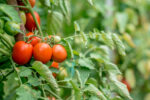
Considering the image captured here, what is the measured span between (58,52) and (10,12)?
19 cm

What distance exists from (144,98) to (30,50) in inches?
58.5

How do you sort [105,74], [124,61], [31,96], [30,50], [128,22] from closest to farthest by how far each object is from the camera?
[31,96] < [30,50] < [105,74] < [124,61] < [128,22]

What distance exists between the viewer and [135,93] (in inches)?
85.0

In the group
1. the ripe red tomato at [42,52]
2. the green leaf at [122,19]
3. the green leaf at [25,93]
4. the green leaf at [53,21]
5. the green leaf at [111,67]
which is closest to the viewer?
the green leaf at [25,93]

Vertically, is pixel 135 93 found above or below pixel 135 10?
below

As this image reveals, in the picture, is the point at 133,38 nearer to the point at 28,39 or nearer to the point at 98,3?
the point at 98,3

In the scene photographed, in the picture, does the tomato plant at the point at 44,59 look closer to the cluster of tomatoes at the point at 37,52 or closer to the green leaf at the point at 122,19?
the cluster of tomatoes at the point at 37,52

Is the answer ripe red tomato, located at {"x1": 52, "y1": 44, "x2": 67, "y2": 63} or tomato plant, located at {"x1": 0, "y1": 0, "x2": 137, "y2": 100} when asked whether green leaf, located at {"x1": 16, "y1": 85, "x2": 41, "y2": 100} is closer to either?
tomato plant, located at {"x1": 0, "y1": 0, "x2": 137, "y2": 100}

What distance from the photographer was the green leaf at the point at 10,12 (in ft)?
2.91

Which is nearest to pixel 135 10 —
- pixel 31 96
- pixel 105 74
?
pixel 105 74

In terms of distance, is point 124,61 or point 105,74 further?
point 124,61

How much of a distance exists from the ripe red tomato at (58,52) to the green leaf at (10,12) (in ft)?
0.46

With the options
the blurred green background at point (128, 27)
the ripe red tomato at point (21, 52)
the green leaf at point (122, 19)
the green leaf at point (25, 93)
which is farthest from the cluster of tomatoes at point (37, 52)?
the green leaf at point (122, 19)

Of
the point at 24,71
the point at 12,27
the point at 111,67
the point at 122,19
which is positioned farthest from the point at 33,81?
the point at 122,19
